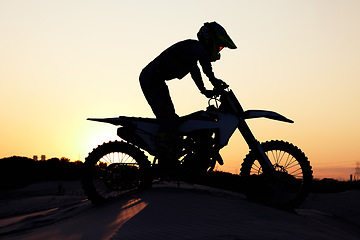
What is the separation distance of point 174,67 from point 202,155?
5.19 feet

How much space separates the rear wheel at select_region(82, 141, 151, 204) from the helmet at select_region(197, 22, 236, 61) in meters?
2.16

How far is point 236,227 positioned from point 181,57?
323 cm

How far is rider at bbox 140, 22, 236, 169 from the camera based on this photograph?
24.3ft

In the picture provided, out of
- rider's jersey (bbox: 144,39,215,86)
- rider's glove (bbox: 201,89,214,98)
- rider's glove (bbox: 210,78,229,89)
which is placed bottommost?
rider's glove (bbox: 201,89,214,98)

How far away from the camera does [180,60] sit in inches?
297

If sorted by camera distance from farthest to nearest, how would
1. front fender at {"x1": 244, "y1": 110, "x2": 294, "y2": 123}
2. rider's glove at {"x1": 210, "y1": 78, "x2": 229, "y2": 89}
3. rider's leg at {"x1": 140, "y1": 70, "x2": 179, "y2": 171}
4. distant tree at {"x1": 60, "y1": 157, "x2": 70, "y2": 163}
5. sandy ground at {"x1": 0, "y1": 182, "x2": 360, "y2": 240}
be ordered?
distant tree at {"x1": 60, "y1": 157, "x2": 70, "y2": 163} < front fender at {"x1": 244, "y1": 110, "x2": 294, "y2": 123} < rider's glove at {"x1": 210, "y1": 78, "x2": 229, "y2": 89} < rider's leg at {"x1": 140, "y1": 70, "x2": 179, "y2": 171} < sandy ground at {"x1": 0, "y1": 182, "x2": 360, "y2": 240}

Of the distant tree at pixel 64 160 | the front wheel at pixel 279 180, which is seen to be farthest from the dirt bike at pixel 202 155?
the distant tree at pixel 64 160

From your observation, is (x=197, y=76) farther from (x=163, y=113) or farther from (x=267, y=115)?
(x=267, y=115)

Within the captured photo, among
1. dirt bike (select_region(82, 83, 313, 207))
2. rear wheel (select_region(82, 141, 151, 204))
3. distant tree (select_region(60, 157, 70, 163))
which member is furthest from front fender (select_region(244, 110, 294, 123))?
distant tree (select_region(60, 157, 70, 163))

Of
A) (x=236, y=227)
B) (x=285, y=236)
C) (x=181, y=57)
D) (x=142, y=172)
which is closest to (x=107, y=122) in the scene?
(x=142, y=172)

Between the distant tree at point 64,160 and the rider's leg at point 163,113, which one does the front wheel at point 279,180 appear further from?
the distant tree at point 64,160

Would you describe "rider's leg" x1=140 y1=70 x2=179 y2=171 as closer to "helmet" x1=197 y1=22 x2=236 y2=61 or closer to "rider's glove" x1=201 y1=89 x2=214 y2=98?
"rider's glove" x1=201 y1=89 x2=214 y2=98

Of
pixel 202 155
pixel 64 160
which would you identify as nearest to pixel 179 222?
pixel 202 155

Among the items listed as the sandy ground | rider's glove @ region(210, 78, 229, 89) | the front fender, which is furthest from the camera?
the front fender
